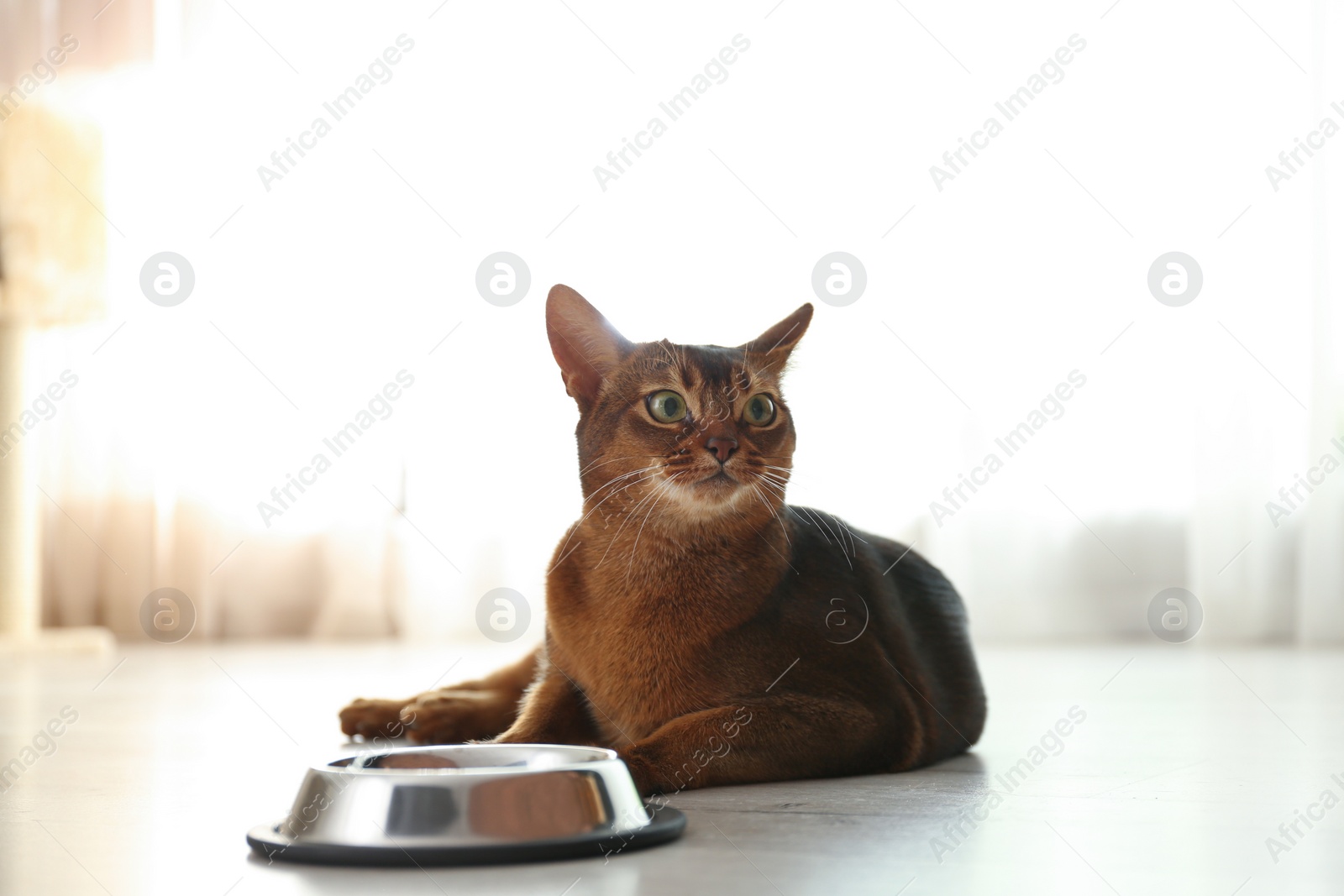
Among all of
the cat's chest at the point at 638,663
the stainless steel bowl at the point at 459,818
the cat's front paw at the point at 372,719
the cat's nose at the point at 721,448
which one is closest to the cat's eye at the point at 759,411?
the cat's nose at the point at 721,448

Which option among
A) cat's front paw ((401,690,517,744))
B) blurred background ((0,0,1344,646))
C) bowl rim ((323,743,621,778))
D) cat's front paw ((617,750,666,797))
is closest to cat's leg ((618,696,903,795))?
cat's front paw ((617,750,666,797))

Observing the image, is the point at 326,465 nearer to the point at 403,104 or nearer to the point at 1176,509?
the point at 403,104

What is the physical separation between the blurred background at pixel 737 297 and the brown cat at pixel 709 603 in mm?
2260

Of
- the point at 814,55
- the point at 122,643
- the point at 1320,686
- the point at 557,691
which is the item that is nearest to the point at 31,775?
the point at 557,691

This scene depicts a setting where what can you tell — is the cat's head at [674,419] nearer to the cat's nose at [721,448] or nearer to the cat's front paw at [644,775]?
the cat's nose at [721,448]

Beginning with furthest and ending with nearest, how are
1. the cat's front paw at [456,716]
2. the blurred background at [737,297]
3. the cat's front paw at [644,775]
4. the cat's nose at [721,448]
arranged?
the blurred background at [737,297] → the cat's front paw at [456,716] → the cat's nose at [721,448] → the cat's front paw at [644,775]

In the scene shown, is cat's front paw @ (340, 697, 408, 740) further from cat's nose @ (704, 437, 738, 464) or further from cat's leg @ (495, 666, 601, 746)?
cat's nose @ (704, 437, 738, 464)

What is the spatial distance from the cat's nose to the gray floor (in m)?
0.39

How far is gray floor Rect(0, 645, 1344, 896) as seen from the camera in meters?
1.04

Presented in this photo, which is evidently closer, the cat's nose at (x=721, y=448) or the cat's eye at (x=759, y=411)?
the cat's nose at (x=721, y=448)

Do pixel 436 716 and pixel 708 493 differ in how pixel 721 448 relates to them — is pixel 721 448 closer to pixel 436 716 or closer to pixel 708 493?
pixel 708 493

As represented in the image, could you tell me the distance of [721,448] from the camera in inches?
60.9

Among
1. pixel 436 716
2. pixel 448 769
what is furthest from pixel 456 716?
pixel 448 769

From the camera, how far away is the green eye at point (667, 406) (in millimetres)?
1614
